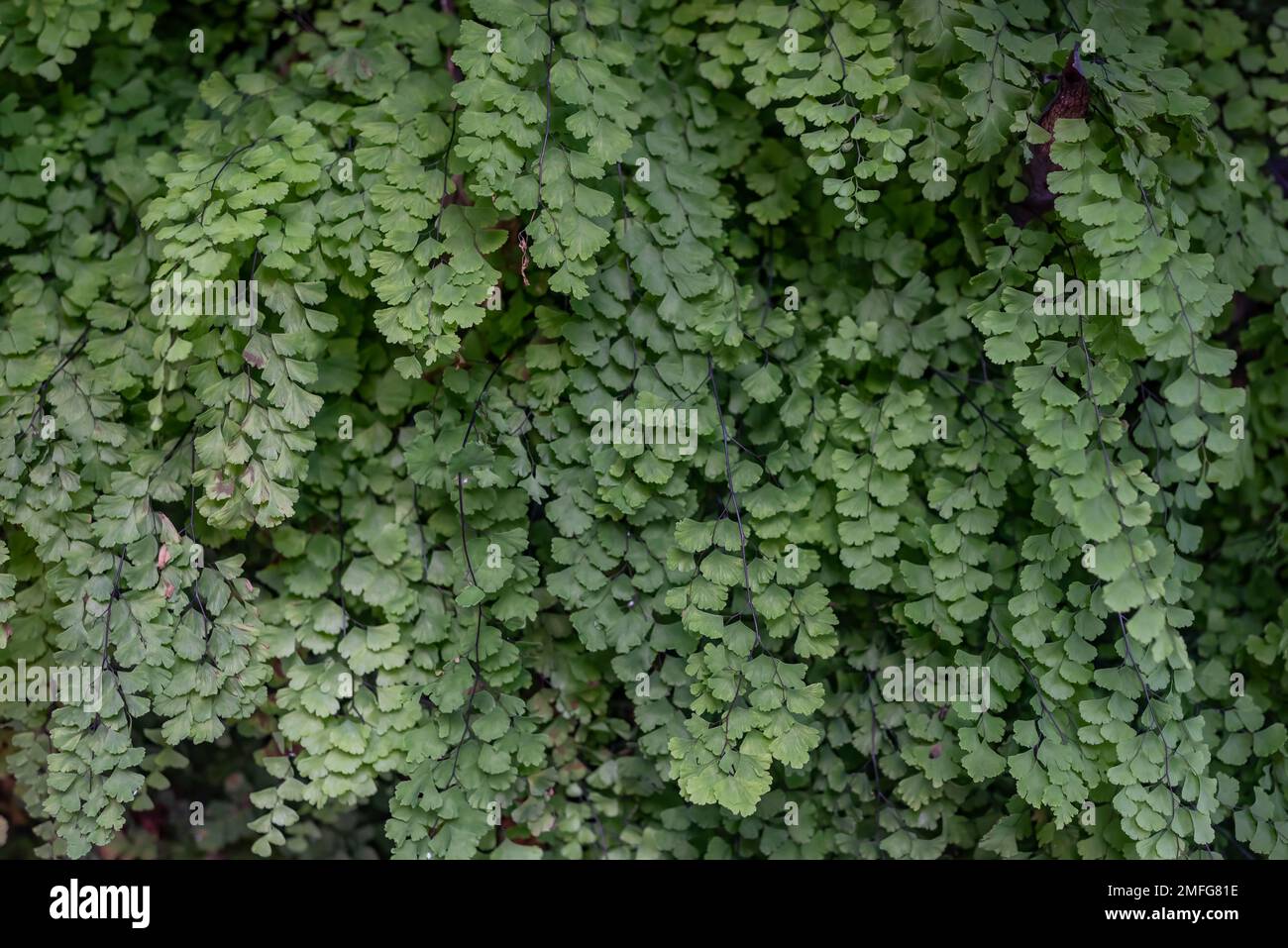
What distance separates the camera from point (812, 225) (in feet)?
7.58

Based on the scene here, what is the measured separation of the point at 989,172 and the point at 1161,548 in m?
0.91

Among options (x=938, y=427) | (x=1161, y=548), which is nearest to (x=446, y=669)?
(x=938, y=427)

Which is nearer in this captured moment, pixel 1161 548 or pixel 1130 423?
pixel 1161 548

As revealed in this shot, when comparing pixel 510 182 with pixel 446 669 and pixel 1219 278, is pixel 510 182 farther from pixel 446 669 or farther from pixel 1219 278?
pixel 1219 278

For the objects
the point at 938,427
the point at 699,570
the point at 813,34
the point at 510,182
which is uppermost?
the point at 813,34

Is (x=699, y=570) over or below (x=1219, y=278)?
below

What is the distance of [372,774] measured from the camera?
2172 millimetres

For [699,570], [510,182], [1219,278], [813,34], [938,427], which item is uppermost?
[813,34]
